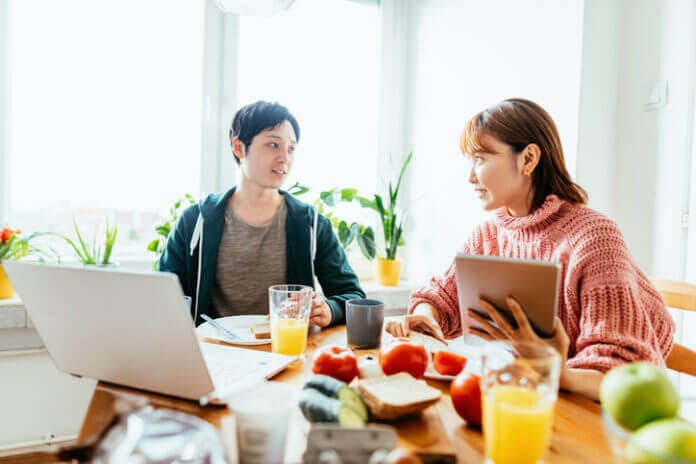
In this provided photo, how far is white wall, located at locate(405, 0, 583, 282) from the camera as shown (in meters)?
1.87

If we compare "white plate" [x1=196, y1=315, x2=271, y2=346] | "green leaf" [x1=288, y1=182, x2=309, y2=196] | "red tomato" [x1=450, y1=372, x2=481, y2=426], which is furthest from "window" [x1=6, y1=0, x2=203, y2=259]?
"red tomato" [x1=450, y1=372, x2=481, y2=426]

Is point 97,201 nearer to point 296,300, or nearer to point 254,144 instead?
point 254,144

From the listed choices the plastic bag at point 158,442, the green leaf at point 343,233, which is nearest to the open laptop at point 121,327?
the plastic bag at point 158,442

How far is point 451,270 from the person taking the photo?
5.03 feet

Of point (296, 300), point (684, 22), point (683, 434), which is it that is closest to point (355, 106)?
point (684, 22)

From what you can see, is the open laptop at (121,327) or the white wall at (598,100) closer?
the open laptop at (121,327)

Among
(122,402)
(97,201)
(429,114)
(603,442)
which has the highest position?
(429,114)

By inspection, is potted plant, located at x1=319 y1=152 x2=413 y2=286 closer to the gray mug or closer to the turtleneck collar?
the turtleneck collar

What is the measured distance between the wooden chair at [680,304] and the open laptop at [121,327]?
99 cm

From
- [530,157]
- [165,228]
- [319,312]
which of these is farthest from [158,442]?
[165,228]

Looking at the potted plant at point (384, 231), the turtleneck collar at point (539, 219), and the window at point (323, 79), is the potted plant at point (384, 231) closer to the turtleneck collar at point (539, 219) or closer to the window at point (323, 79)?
the window at point (323, 79)

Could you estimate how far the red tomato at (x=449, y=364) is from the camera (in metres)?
0.97

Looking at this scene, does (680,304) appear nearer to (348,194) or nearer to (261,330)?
(261,330)

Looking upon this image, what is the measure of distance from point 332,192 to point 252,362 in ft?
5.25
